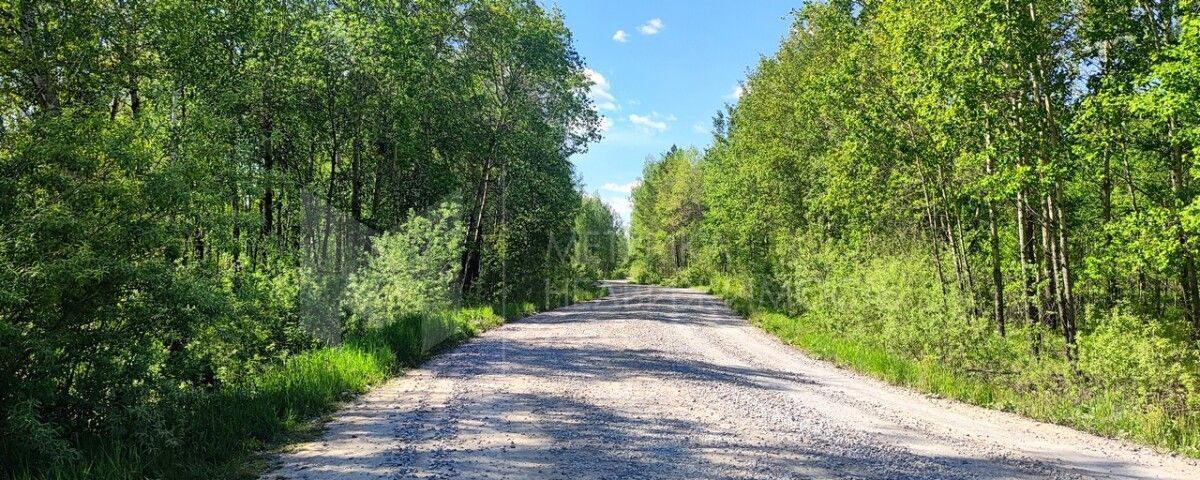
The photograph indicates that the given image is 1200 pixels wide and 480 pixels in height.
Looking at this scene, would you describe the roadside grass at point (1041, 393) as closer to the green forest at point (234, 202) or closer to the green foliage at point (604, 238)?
the green forest at point (234, 202)

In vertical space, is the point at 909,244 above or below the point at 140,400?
above

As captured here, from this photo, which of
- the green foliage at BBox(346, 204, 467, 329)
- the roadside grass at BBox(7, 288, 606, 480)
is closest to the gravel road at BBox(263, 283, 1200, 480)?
the roadside grass at BBox(7, 288, 606, 480)

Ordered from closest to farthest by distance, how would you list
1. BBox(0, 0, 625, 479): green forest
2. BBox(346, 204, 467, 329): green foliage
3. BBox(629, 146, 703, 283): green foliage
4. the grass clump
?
BBox(0, 0, 625, 479): green forest < the grass clump < BBox(346, 204, 467, 329): green foliage < BBox(629, 146, 703, 283): green foliage

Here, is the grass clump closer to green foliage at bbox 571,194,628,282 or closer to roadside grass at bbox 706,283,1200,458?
roadside grass at bbox 706,283,1200,458

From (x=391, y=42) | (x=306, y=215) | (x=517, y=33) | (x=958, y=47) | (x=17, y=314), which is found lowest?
(x=17, y=314)

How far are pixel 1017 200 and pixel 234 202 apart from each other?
1718cm

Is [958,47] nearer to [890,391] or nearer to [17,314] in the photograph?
[890,391]

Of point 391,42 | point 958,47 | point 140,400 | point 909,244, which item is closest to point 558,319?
point 391,42

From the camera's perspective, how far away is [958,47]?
10.6 meters

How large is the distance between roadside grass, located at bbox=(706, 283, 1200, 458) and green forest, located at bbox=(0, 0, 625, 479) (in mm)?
8687

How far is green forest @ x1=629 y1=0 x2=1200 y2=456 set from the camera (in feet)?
26.9

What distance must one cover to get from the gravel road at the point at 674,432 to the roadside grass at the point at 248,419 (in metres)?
0.34

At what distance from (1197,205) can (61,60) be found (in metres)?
A: 15.2

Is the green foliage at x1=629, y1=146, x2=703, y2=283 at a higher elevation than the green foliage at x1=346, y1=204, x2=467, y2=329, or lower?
higher
